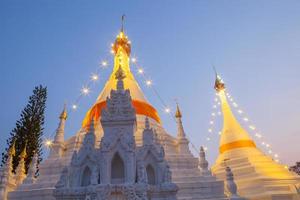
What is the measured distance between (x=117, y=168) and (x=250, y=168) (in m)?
9.50

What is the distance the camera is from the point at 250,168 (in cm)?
1595

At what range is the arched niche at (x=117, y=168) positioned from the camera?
10.3 metres

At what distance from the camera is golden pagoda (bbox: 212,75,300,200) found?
1427 cm

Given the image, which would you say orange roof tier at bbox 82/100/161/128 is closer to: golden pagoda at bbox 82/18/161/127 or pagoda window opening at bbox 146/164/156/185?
golden pagoda at bbox 82/18/161/127

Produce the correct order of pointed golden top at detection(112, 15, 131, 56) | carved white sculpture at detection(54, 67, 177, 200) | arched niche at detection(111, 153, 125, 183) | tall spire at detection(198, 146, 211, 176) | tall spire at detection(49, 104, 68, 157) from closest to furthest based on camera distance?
carved white sculpture at detection(54, 67, 177, 200) → arched niche at detection(111, 153, 125, 183) → tall spire at detection(198, 146, 211, 176) → tall spire at detection(49, 104, 68, 157) → pointed golden top at detection(112, 15, 131, 56)

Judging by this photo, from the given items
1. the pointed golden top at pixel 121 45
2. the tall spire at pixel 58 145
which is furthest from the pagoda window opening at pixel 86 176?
the pointed golden top at pixel 121 45

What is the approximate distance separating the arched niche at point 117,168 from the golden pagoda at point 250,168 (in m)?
6.29

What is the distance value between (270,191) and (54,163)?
39.9 ft

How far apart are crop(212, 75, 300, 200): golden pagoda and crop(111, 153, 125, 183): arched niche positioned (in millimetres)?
6287

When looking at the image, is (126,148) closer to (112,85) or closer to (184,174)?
(184,174)

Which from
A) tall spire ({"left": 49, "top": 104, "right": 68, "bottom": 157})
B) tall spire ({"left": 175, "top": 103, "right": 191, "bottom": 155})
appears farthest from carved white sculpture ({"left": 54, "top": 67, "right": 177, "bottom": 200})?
tall spire ({"left": 49, "top": 104, "right": 68, "bottom": 157})

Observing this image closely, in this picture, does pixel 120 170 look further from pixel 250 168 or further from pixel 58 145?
pixel 250 168

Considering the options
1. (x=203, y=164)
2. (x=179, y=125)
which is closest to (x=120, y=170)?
(x=203, y=164)

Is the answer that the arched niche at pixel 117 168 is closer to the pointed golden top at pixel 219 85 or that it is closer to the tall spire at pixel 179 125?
the tall spire at pixel 179 125
